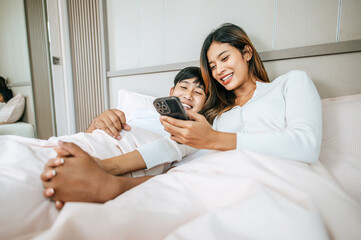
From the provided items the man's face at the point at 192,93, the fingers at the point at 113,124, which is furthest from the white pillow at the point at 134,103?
the fingers at the point at 113,124

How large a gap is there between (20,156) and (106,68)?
56.7 inches

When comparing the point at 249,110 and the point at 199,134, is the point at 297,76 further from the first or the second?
the point at 199,134

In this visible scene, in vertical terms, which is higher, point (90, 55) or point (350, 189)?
point (90, 55)

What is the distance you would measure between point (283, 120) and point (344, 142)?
222mm

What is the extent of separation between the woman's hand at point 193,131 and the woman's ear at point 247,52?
55cm

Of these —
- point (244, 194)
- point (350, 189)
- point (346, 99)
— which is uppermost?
point (346, 99)

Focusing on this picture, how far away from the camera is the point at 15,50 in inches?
89.6

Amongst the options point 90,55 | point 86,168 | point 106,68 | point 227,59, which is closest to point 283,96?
point 227,59

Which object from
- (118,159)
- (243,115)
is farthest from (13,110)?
(243,115)

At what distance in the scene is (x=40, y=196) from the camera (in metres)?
0.43

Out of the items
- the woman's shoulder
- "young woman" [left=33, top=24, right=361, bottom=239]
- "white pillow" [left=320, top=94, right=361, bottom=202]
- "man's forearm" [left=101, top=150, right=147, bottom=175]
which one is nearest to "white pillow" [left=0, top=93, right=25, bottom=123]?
"man's forearm" [left=101, top=150, right=147, bottom=175]

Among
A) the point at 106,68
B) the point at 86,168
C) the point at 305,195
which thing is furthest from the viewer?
the point at 106,68

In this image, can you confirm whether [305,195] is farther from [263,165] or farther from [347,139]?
[347,139]

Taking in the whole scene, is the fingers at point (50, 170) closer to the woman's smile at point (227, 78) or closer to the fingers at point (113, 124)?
the fingers at point (113, 124)
